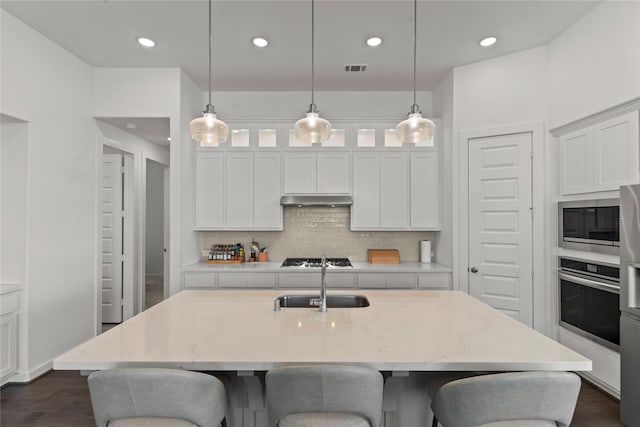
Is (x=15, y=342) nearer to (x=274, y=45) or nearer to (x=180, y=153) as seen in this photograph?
(x=180, y=153)

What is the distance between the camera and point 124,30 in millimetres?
3174

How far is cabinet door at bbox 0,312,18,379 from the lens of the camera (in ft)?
9.65

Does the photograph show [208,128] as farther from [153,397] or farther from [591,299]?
[591,299]

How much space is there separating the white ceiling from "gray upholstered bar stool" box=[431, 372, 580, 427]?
8.72ft

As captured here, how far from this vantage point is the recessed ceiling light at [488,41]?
3.31 meters

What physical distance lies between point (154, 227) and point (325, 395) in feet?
28.6

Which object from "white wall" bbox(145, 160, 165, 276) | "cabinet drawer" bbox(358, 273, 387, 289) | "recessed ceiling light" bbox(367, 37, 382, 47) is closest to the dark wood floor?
"cabinet drawer" bbox(358, 273, 387, 289)

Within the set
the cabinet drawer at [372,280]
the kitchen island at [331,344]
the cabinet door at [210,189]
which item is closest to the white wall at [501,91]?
the cabinet drawer at [372,280]

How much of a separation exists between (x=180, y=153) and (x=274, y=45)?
156cm

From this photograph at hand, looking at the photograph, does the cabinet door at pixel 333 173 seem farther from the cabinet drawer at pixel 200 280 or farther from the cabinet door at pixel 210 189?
the cabinet drawer at pixel 200 280

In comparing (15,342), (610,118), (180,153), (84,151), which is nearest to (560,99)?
(610,118)

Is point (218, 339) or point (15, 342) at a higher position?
point (218, 339)

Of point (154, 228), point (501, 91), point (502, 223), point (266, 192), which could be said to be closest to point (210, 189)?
point (266, 192)

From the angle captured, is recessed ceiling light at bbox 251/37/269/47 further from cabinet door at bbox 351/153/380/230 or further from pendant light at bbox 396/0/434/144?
pendant light at bbox 396/0/434/144
